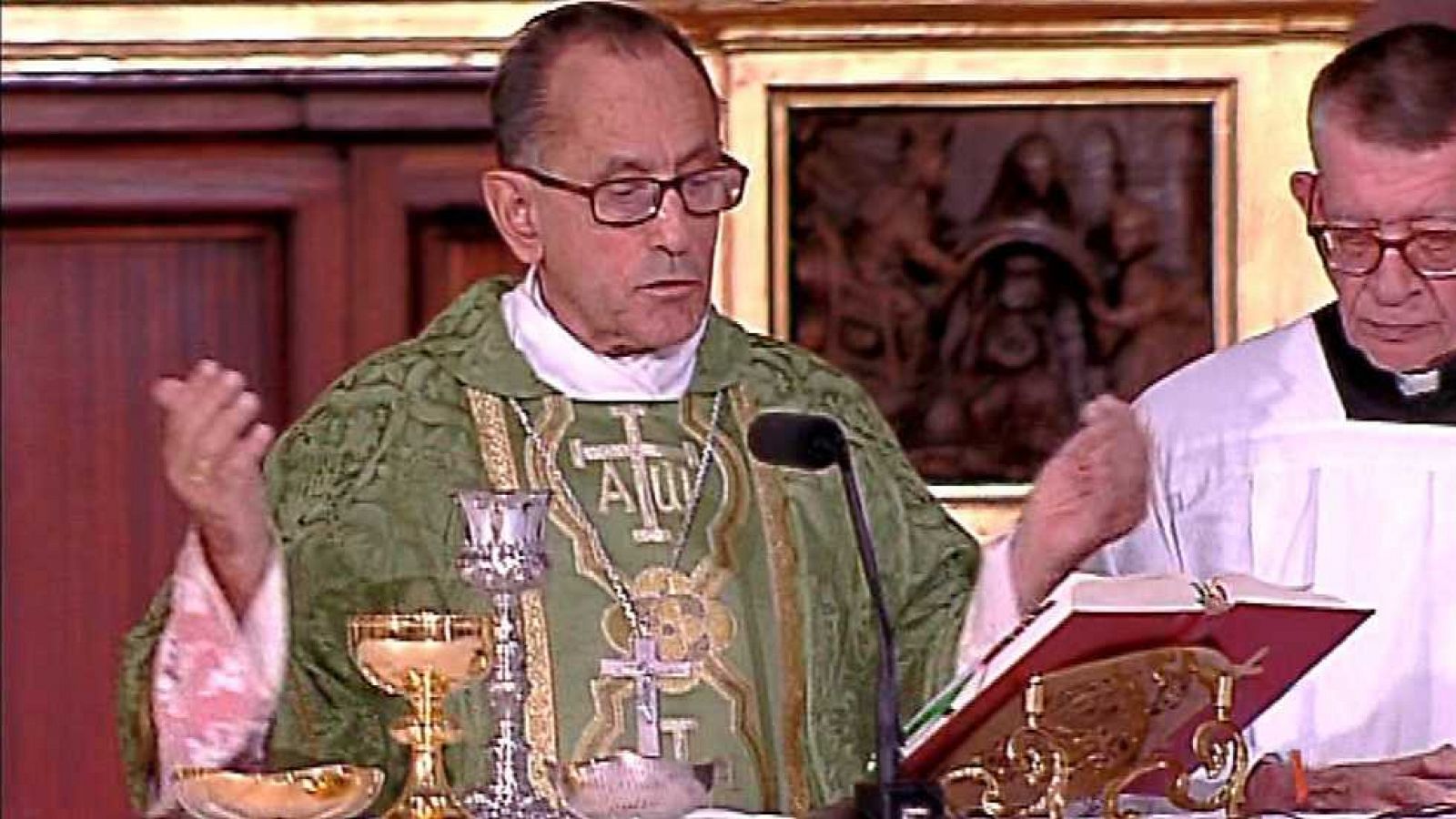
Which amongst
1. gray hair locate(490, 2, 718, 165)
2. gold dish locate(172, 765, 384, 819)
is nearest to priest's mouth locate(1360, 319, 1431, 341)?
gray hair locate(490, 2, 718, 165)

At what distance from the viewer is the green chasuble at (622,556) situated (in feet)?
13.9

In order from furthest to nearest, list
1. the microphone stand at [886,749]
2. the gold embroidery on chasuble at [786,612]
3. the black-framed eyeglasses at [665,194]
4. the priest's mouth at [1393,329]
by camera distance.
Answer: the priest's mouth at [1393,329], the gold embroidery on chasuble at [786,612], the black-framed eyeglasses at [665,194], the microphone stand at [886,749]

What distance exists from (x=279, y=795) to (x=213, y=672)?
367 mm

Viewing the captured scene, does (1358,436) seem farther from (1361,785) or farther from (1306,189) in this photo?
(1361,785)

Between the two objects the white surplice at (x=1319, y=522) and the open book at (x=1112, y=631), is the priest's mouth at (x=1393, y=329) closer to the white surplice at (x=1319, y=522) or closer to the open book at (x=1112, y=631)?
the white surplice at (x=1319, y=522)

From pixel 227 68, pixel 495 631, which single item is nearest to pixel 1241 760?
pixel 495 631

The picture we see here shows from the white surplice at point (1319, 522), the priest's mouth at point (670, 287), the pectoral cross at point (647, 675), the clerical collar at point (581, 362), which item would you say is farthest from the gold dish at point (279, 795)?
the white surplice at point (1319, 522)

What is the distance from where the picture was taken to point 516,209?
→ 14.4 feet

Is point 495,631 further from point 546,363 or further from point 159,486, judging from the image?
point 159,486

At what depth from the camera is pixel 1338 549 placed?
15.4 feet

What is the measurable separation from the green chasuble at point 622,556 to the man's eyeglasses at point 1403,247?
0.59m

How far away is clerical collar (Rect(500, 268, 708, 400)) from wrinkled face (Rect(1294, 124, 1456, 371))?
2.67 feet

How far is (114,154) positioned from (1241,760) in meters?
3.68

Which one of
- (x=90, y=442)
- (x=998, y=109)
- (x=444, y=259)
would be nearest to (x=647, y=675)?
(x=998, y=109)
